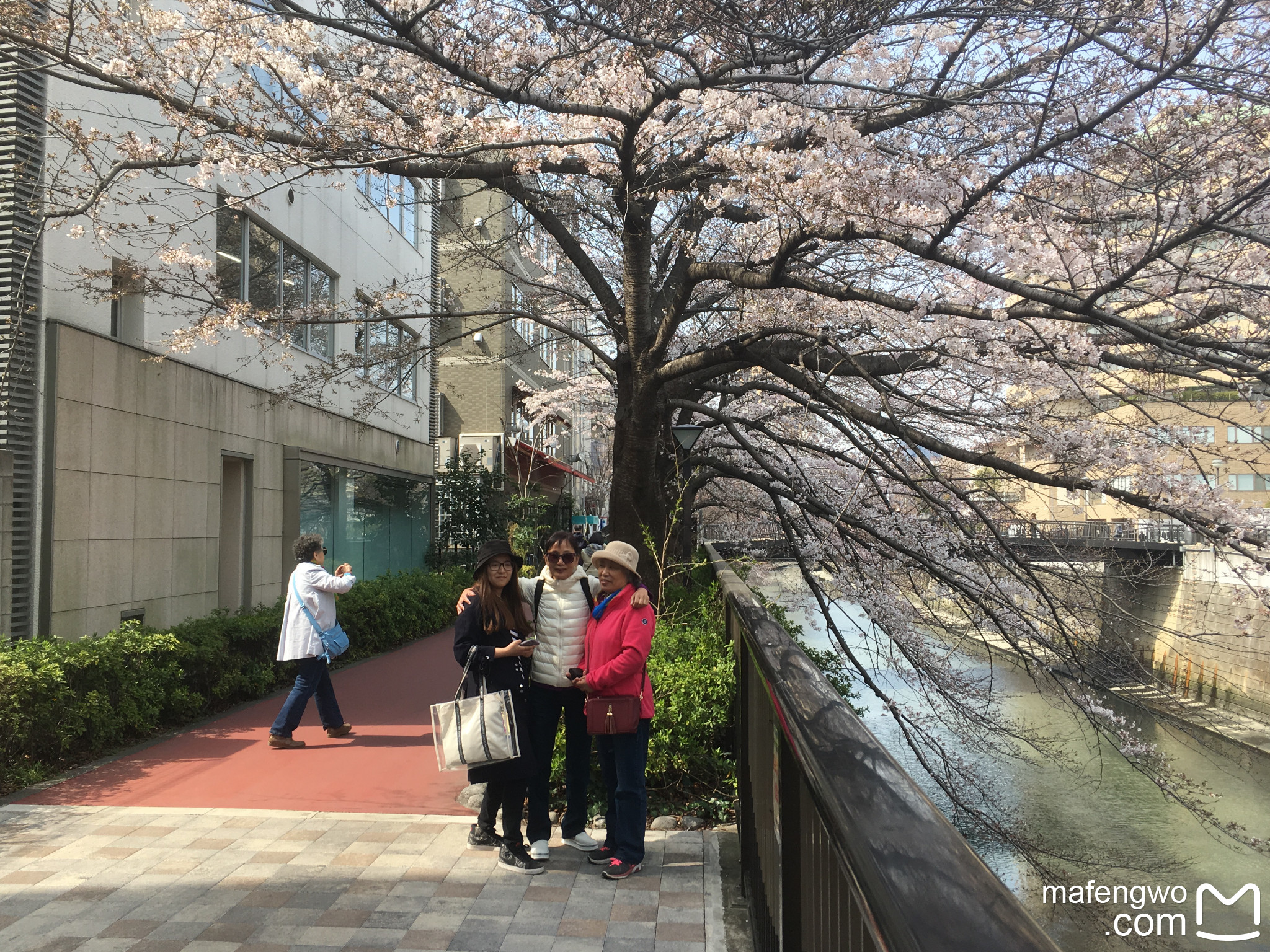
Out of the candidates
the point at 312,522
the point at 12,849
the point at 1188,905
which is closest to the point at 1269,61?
the point at 12,849

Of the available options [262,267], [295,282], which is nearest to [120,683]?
[262,267]

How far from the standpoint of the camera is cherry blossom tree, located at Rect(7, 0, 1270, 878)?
5.52m

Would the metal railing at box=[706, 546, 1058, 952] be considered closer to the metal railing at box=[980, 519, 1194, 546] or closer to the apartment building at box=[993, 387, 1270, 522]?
the apartment building at box=[993, 387, 1270, 522]

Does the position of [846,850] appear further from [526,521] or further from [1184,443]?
[526,521]

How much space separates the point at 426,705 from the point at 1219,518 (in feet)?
23.5

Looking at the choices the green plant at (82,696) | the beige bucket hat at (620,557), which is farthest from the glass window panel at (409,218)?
the beige bucket hat at (620,557)

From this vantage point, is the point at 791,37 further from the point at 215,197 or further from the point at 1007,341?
the point at 215,197

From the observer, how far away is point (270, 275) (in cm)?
1321

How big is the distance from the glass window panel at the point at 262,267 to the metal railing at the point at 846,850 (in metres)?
10.9

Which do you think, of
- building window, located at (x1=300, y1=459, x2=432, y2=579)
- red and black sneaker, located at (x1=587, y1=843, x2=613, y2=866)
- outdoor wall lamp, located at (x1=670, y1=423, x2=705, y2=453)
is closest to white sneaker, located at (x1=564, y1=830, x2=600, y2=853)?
red and black sneaker, located at (x1=587, y1=843, x2=613, y2=866)

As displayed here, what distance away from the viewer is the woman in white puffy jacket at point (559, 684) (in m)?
4.89

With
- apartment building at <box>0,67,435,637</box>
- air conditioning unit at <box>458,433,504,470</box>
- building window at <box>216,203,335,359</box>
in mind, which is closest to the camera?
apartment building at <box>0,67,435,637</box>

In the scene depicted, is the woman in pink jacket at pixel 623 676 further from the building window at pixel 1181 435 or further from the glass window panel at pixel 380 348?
the glass window panel at pixel 380 348

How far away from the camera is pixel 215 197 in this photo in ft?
37.4
